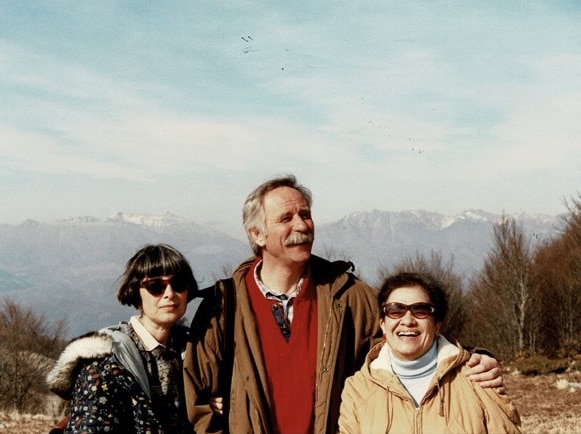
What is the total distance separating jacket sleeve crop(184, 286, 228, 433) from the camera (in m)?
4.43

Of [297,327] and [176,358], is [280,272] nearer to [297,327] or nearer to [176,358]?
[297,327]

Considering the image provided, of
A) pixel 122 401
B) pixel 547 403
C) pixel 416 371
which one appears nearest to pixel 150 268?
pixel 122 401

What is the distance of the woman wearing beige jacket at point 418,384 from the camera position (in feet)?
12.7

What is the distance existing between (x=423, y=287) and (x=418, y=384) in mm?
568

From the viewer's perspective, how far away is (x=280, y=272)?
4.92 metres

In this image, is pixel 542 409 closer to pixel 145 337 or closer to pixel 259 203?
pixel 259 203

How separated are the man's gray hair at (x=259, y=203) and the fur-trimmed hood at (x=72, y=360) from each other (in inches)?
52.9

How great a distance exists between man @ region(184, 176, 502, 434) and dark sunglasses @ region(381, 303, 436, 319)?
0.70 m

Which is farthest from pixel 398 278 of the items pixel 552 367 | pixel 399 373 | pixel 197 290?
pixel 552 367

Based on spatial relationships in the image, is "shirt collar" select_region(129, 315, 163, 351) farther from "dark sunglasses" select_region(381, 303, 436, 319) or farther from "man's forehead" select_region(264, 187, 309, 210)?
"dark sunglasses" select_region(381, 303, 436, 319)

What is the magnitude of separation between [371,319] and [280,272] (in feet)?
2.38

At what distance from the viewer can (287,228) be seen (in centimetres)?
478

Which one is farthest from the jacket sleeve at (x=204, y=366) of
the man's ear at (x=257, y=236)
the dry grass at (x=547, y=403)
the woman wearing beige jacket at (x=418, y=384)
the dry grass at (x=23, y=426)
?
the dry grass at (x=23, y=426)

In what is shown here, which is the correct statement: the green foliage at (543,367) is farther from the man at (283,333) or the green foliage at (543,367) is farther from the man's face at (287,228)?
the man's face at (287,228)
